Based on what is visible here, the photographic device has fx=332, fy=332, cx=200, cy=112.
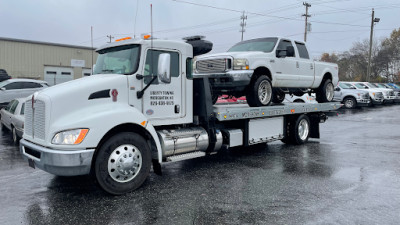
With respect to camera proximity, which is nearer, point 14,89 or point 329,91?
point 329,91

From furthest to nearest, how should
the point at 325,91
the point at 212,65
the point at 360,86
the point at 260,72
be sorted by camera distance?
1. the point at 360,86
2. the point at 325,91
3. the point at 260,72
4. the point at 212,65

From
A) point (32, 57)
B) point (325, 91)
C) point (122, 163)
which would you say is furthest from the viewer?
point (32, 57)

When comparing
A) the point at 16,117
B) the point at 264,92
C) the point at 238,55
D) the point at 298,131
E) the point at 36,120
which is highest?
the point at 238,55

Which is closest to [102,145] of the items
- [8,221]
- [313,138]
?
[8,221]

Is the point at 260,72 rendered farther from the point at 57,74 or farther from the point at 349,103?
the point at 57,74

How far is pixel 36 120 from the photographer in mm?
4961

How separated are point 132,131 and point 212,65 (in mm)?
3247

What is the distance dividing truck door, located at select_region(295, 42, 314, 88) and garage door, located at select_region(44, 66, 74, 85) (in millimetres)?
27140

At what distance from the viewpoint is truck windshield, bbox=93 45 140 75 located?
5.47 m

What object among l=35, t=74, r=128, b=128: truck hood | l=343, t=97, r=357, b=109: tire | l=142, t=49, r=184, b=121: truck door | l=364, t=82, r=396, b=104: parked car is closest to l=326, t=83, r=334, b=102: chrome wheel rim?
l=142, t=49, r=184, b=121: truck door

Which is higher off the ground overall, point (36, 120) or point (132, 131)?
point (36, 120)

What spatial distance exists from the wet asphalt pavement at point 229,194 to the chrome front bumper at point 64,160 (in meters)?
0.49

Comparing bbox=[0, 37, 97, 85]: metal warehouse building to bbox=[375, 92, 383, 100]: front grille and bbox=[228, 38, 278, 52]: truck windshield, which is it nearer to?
bbox=[228, 38, 278, 52]: truck windshield

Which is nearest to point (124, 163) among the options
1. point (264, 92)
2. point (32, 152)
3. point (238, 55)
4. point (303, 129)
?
point (32, 152)
